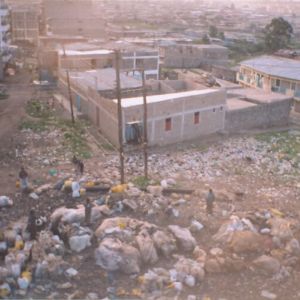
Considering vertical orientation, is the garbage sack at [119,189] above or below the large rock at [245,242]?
above

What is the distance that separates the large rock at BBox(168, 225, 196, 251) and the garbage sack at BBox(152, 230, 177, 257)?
0.48 ft

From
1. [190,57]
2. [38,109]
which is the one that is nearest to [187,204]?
[38,109]

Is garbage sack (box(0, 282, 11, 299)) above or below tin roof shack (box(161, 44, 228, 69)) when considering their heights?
below

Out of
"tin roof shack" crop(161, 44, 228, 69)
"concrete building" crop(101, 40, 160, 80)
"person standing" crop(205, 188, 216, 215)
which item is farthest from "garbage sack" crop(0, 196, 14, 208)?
"tin roof shack" crop(161, 44, 228, 69)

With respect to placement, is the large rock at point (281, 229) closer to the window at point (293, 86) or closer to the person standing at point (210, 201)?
the person standing at point (210, 201)

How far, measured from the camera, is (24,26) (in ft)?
156

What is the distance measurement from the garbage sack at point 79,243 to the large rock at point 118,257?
0.46 metres

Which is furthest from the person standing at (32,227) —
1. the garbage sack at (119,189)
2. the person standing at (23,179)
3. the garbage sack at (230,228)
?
the garbage sack at (230,228)

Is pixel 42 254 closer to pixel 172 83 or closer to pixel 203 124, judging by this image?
pixel 203 124

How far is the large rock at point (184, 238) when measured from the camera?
10.9 m

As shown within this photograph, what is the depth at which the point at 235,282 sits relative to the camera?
9.97 meters

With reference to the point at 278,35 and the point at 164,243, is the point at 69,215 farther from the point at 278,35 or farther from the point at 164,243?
the point at 278,35

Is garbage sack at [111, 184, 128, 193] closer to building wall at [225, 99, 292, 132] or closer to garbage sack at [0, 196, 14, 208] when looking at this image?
garbage sack at [0, 196, 14, 208]

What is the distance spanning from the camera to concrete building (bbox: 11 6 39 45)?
155 ft
